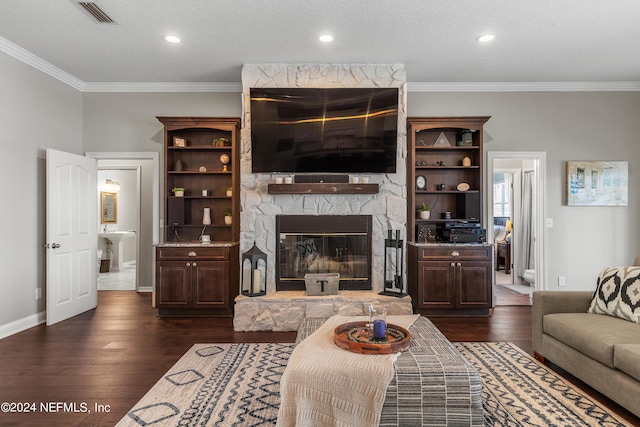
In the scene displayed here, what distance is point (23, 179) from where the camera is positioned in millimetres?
4066

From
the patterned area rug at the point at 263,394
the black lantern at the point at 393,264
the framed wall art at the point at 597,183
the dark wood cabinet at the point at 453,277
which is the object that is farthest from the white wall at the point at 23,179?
the framed wall art at the point at 597,183

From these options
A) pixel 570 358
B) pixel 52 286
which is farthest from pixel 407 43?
pixel 52 286

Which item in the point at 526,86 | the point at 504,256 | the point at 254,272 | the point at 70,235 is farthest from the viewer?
the point at 504,256

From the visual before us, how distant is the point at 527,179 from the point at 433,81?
3.15 m

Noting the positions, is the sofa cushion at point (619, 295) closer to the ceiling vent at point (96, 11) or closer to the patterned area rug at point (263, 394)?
the patterned area rug at point (263, 394)

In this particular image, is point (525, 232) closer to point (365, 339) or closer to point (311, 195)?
point (311, 195)

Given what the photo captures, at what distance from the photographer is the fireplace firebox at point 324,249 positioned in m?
4.43

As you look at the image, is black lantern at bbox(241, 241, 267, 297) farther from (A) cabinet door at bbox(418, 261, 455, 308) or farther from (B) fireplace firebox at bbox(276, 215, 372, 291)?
(A) cabinet door at bbox(418, 261, 455, 308)

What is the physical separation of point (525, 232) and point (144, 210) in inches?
262

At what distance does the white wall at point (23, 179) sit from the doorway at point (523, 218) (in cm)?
551

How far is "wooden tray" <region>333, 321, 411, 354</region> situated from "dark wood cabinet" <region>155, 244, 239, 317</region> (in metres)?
2.32

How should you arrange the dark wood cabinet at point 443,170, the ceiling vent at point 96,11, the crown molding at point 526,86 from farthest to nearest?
the crown molding at point 526,86
the dark wood cabinet at point 443,170
the ceiling vent at point 96,11

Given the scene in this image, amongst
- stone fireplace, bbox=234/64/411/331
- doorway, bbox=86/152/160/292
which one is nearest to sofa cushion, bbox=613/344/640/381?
stone fireplace, bbox=234/64/411/331

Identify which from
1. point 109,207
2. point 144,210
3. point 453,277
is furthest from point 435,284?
point 109,207
